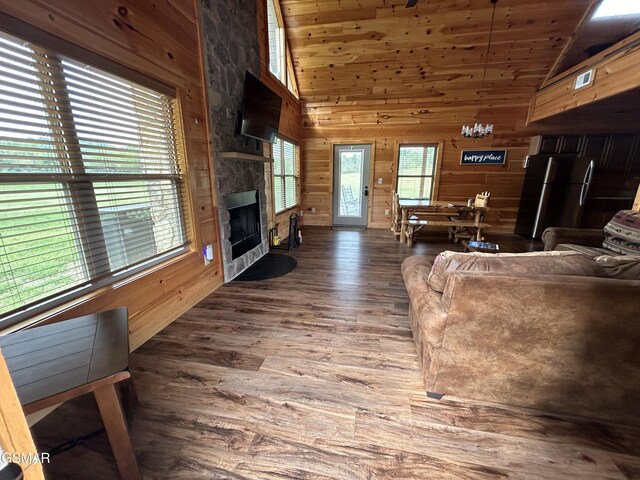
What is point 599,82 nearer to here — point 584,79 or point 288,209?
point 584,79

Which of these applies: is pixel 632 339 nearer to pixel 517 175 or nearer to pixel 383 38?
pixel 383 38

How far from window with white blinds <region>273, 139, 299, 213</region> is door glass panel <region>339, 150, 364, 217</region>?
113cm

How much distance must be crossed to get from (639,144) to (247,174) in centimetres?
695

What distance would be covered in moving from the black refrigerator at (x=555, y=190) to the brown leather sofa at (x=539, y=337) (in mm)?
4668

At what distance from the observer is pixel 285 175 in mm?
5285

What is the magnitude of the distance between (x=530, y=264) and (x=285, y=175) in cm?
459

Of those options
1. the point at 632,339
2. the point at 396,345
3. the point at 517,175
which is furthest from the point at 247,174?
the point at 517,175

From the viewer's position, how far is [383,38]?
4.29 metres

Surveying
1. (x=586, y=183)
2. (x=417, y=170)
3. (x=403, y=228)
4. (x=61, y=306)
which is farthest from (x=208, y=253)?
(x=586, y=183)

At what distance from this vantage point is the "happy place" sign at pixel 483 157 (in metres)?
5.48

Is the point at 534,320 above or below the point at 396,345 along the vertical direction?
above

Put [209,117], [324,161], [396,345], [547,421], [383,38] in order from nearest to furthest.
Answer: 1. [547,421]
2. [396,345]
3. [209,117]
4. [383,38]
5. [324,161]

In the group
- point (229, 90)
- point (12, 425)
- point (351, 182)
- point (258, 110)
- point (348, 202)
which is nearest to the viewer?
point (12, 425)

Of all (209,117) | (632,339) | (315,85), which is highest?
(315,85)
